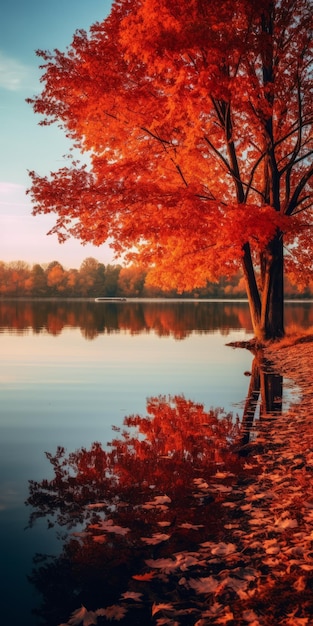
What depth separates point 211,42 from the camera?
726 inches

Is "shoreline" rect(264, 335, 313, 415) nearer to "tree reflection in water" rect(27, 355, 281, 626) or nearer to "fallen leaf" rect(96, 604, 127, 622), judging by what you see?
"tree reflection in water" rect(27, 355, 281, 626)

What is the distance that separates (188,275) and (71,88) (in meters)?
9.78

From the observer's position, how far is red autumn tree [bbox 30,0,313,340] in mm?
18312

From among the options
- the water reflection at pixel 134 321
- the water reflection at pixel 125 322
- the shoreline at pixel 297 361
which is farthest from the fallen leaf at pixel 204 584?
the water reflection at pixel 125 322

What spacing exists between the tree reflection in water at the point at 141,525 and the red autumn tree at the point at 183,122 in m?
12.4

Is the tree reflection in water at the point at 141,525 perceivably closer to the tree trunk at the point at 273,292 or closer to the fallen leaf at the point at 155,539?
the fallen leaf at the point at 155,539

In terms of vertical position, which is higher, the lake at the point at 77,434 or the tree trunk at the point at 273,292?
the tree trunk at the point at 273,292

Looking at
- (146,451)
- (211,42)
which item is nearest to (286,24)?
(211,42)

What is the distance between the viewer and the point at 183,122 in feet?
66.1

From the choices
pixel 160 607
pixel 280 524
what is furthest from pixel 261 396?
pixel 160 607

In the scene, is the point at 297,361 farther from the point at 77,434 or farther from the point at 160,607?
the point at 160,607

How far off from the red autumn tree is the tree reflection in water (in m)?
12.4

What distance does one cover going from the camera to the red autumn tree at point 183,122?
60.1 feet

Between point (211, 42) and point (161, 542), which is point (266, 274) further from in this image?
point (161, 542)
